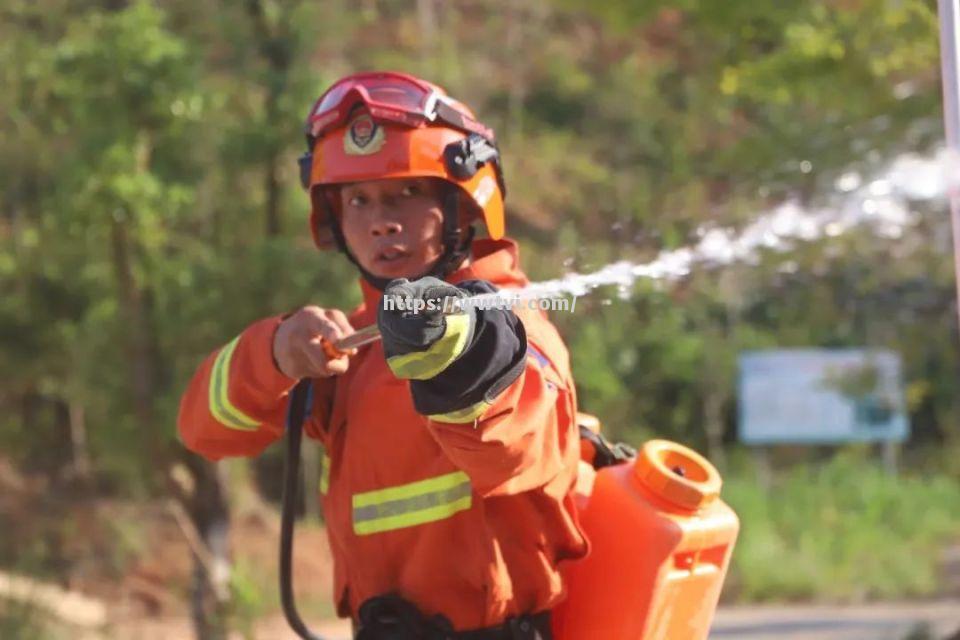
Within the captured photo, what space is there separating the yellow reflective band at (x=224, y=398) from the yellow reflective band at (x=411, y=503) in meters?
0.29

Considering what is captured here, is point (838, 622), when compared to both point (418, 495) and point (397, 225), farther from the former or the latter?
point (397, 225)

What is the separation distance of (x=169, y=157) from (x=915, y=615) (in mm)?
5670

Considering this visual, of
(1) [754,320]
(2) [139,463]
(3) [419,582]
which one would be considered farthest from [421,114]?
(1) [754,320]

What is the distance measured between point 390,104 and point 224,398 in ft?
2.25

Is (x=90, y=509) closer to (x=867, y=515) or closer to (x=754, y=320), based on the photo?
(x=754, y=320)

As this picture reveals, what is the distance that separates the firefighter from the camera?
2781 mm

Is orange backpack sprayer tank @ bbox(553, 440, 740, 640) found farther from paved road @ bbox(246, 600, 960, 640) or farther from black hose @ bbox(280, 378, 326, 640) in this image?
paved road @ bbox(246, 600, 960, 640)

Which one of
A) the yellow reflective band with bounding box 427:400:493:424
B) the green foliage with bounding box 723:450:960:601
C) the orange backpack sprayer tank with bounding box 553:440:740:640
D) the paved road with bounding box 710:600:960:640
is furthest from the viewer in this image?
the green foliage with bounding box 723:450:960:601

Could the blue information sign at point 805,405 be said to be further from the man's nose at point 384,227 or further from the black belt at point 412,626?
the man's nose at point 384,227

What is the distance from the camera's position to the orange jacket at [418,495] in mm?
2783

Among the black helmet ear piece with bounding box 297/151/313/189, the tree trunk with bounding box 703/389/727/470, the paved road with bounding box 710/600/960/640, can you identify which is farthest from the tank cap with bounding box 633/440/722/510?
the tree trunk with bounding box 703/389/727/470

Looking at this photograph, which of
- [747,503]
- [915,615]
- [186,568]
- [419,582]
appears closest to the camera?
[419,582]

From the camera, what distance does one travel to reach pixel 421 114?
113 inches

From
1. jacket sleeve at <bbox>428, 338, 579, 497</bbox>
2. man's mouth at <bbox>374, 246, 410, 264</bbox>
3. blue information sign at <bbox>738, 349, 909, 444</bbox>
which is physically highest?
man's mouth at <bbox>374, 246, 410, 264</bbox>
